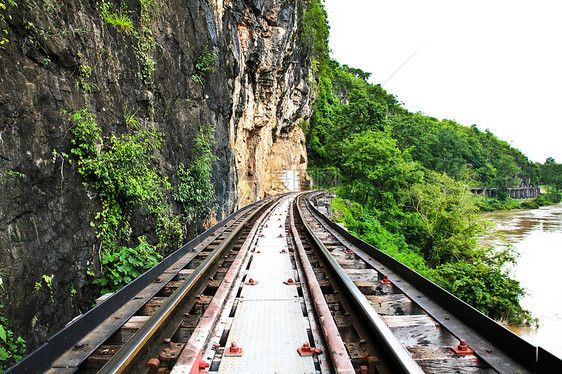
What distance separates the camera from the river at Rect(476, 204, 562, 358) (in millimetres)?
10833

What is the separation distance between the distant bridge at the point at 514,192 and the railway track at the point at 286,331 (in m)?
64.0

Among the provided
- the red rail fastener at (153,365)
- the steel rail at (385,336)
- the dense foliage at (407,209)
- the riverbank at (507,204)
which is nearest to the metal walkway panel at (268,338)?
the red rail fastener at (153,365)

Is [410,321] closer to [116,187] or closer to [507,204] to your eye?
[116,187]

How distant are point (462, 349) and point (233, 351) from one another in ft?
6.17

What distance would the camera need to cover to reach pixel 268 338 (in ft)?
10.4

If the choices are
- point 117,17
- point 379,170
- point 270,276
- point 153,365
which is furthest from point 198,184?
point 379,170

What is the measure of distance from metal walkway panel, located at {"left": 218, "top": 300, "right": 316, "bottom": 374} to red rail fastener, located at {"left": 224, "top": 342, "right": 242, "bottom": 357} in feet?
0.10

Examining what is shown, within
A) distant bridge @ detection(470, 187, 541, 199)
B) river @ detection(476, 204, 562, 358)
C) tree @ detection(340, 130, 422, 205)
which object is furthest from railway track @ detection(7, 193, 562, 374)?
distant bridge @ detection(470, 187, 541, 199)

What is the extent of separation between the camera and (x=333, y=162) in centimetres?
4619

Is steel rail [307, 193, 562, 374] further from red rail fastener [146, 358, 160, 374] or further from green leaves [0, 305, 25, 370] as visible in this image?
green leaves [0, 305, 25, 370]

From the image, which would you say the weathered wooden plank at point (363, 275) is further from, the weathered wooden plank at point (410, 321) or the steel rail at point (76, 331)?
the steel rail at point (76, 331)

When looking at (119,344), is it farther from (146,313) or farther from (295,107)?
(295,107)

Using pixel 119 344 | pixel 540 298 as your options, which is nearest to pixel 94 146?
pixel 119 344

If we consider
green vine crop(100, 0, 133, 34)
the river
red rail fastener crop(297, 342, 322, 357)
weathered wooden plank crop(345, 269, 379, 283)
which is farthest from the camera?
the river
